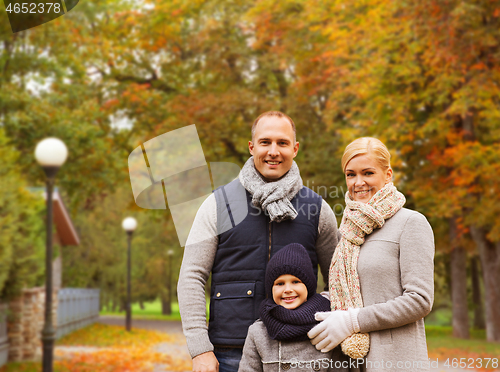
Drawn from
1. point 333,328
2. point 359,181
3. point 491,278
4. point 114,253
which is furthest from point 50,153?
point 114,253

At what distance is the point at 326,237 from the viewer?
9.72 feet

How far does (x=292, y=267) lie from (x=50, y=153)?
6.53 meters

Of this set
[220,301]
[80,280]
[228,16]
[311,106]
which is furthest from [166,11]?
[80,280]

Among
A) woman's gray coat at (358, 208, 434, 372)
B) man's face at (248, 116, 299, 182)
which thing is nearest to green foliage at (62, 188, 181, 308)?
man's face at (248, 116, 299, 182)

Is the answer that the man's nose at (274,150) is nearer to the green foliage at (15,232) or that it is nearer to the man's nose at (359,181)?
the man's nose at (359,181)

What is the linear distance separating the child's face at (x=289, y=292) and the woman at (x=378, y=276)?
0.48ft

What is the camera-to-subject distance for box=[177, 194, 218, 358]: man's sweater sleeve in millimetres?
2723

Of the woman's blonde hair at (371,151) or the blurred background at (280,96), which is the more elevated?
the blurred background at (280,96)

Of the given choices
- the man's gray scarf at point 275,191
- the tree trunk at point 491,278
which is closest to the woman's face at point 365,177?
the man's gray scarf at point 275,191

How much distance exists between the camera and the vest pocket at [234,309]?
2.78 meters

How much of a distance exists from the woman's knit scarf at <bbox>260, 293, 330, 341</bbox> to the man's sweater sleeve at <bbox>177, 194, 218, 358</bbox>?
1.17 ft

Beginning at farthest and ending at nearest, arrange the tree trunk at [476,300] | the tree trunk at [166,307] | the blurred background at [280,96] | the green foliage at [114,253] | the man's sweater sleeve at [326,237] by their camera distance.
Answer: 1. the tree trunk at [166,307]
2. the green foliage at [114,253]
3. the tree trunk at [476,300]
4. the blurred background at [280,96]
5. the man's sweater sleeve at [326,237]

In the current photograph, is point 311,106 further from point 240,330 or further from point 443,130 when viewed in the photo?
point 240,330

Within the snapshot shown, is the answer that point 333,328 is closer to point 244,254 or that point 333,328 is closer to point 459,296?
point 244,254
